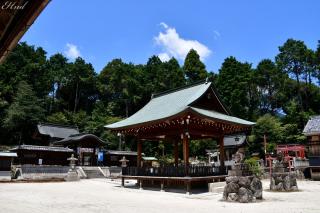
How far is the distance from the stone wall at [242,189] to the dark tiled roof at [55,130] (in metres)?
40.1

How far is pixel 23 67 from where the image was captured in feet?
207

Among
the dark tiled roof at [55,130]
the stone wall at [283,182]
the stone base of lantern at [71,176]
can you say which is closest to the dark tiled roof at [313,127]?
the stone wall at [283,182]

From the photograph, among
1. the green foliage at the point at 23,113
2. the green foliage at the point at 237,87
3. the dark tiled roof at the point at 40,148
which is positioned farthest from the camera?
the green foliage at the point at 237,87

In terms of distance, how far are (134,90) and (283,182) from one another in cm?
4771

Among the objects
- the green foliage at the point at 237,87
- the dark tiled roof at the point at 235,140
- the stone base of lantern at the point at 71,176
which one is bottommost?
the stone base of lantern at the point at 71,176

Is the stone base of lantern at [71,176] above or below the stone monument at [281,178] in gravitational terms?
below

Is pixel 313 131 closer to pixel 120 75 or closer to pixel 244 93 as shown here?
pixel 244 93

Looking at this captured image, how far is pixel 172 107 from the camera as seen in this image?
21219 millimetres

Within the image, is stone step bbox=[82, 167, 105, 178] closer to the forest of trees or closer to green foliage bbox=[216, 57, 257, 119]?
the forest of trees

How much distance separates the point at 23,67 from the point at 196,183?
179ft

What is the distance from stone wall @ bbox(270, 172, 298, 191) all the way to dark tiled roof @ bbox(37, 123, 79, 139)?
126 feet

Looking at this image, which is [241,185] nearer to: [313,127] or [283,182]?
[283,182]

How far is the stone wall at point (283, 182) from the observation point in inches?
709

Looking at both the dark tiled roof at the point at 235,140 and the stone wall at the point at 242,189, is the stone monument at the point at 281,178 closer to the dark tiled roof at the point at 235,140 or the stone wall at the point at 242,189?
the stone wall at the point at 242,189
